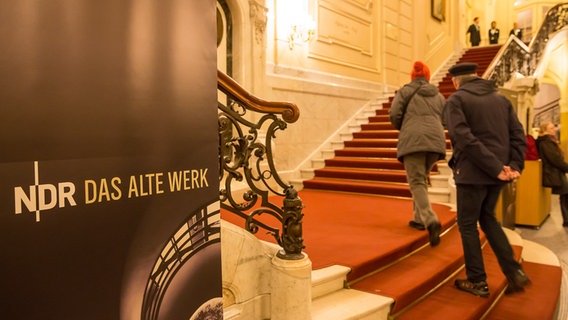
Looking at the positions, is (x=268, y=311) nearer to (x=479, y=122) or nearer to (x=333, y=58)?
(x=479, y=122)

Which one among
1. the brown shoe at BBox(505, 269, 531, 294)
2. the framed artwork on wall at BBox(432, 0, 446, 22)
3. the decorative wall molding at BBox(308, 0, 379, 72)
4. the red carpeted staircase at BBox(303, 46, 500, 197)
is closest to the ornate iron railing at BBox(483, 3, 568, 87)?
the red carpeted staircase at BBox(303, 46, 500, 197)

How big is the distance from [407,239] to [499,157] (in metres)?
1.08

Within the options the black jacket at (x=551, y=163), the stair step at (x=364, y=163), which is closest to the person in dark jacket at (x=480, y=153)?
the stair step at (x=364, y=163)

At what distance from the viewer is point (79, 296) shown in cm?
104

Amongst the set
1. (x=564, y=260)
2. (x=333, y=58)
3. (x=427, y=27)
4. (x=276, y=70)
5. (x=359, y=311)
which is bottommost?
(x=564, y=260)

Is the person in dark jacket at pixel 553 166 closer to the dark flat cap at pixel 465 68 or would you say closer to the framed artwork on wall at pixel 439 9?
the dark flat cap at pixel 465 68

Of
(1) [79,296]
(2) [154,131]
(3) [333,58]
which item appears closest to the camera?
(1) [79,296]

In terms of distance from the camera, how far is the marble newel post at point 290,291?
6.94 ft

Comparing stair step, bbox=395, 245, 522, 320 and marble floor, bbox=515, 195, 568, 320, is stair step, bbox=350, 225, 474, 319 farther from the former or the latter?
marble floor, bbox=515, 195, 568, 320

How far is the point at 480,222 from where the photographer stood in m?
2.75

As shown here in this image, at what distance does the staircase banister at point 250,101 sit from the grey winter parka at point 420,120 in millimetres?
1536

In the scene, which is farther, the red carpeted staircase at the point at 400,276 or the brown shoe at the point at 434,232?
the brown shoe at the point at 434,232

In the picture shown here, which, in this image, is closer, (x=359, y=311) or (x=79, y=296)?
(x=79, y=296)

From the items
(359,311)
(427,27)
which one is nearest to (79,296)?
(359,311)
